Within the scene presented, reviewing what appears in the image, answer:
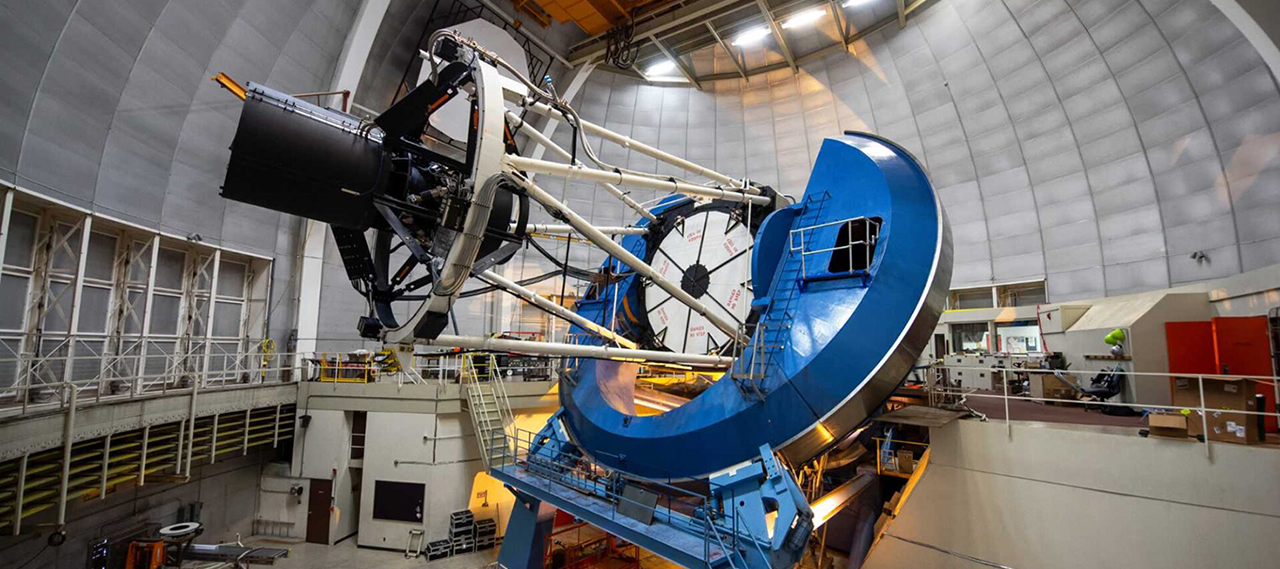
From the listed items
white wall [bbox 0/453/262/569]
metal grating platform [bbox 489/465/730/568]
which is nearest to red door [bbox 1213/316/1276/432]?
metal grating platform [bbox 489/465/730/568]

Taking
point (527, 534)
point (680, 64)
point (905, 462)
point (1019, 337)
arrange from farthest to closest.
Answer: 1. point (680, 64)
2. point (1019, 337)
3. point (527, 534)
4. point (905, 462)

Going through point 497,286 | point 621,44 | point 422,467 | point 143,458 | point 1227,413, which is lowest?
point 422,467

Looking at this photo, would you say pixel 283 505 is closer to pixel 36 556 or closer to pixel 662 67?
pixel 36 556

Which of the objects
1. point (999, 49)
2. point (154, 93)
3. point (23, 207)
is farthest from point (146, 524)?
point (999, 49)

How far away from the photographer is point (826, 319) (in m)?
7.12

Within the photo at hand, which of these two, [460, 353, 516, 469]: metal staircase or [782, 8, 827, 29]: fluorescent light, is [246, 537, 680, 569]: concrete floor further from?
[782, 8, 827, 29]: fluorescent light

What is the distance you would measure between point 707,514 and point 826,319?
298 cm

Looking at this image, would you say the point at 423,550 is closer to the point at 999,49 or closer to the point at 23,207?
the point at 23,207

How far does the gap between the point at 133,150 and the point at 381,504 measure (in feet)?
35.3

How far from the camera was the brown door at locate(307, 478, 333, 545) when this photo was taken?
1478 cm

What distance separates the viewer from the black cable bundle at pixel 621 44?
2210cm

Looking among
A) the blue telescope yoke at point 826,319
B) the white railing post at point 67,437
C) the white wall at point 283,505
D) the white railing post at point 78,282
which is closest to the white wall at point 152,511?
the white wall at point 283,505

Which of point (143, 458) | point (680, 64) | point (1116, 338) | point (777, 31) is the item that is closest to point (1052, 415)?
point (1116, 338)

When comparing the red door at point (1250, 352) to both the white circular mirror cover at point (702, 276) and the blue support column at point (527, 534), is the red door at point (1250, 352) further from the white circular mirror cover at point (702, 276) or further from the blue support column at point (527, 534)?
the blue support column at point (527, 534)
